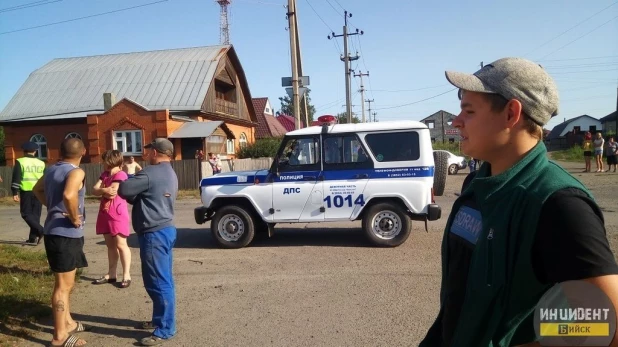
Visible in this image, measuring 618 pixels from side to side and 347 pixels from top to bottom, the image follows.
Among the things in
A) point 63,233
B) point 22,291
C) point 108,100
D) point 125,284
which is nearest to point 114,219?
point 125,284

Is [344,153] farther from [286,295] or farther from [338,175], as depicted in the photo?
[286,295]

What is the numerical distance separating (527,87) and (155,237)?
152 inches

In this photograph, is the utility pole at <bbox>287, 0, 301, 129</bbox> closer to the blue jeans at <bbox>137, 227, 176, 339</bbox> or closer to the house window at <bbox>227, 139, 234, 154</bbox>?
the blue jeans at <bbox>137, 227, 176, 339</bbox>

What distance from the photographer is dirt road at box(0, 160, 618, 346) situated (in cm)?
448

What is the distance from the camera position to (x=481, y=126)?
1631 mm

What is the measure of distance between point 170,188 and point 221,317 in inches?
60.4

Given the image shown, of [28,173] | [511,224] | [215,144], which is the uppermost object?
[215,144]

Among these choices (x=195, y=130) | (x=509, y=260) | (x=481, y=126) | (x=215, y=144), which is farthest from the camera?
(x=215, y=144)

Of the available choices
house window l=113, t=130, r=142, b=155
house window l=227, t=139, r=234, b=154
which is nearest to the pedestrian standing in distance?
house window l=113, t=130, r=142, b=155

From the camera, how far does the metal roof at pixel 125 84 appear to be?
29.4m

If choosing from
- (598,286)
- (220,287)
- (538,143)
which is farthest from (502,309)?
(220,287)

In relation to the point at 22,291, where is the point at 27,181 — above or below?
above

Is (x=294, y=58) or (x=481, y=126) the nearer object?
(x=481, y=126)

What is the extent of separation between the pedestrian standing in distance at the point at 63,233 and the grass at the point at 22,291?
0.65 metres
